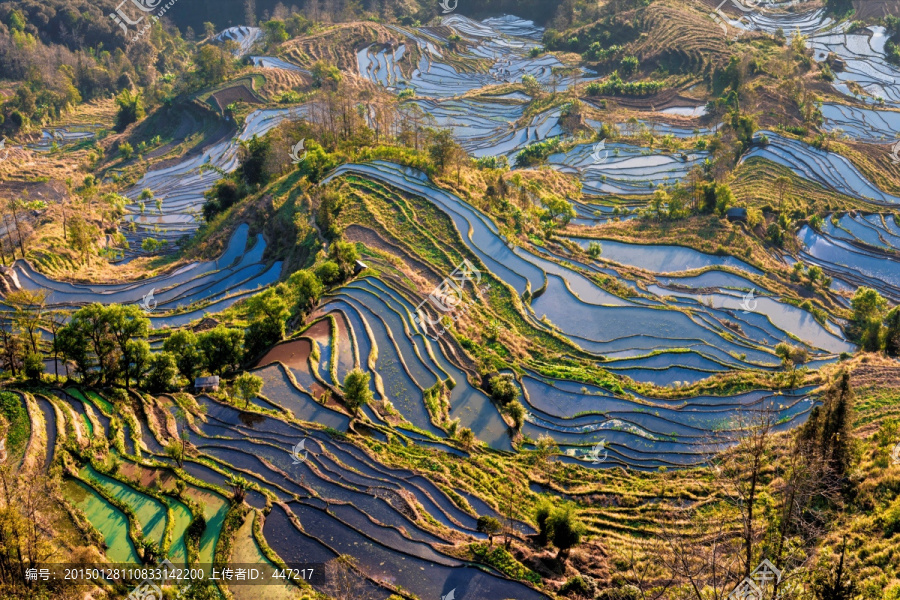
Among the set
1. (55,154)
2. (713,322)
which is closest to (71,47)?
(55,154)

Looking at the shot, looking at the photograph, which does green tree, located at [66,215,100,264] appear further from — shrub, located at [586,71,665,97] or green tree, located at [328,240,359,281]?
shrub, located at [586,71,665,97]

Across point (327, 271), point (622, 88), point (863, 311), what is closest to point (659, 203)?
point (863, 311)

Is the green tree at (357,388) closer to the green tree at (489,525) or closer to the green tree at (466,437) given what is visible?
the green tree at (466,437)

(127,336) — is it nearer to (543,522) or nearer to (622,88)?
(543,522)

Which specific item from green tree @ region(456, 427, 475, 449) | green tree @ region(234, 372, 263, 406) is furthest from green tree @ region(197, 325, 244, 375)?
green tree @ region(456, 427, 475, 449)

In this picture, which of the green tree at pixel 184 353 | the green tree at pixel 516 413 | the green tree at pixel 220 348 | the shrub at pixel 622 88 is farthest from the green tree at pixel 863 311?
the shrub at pixel 622 88
